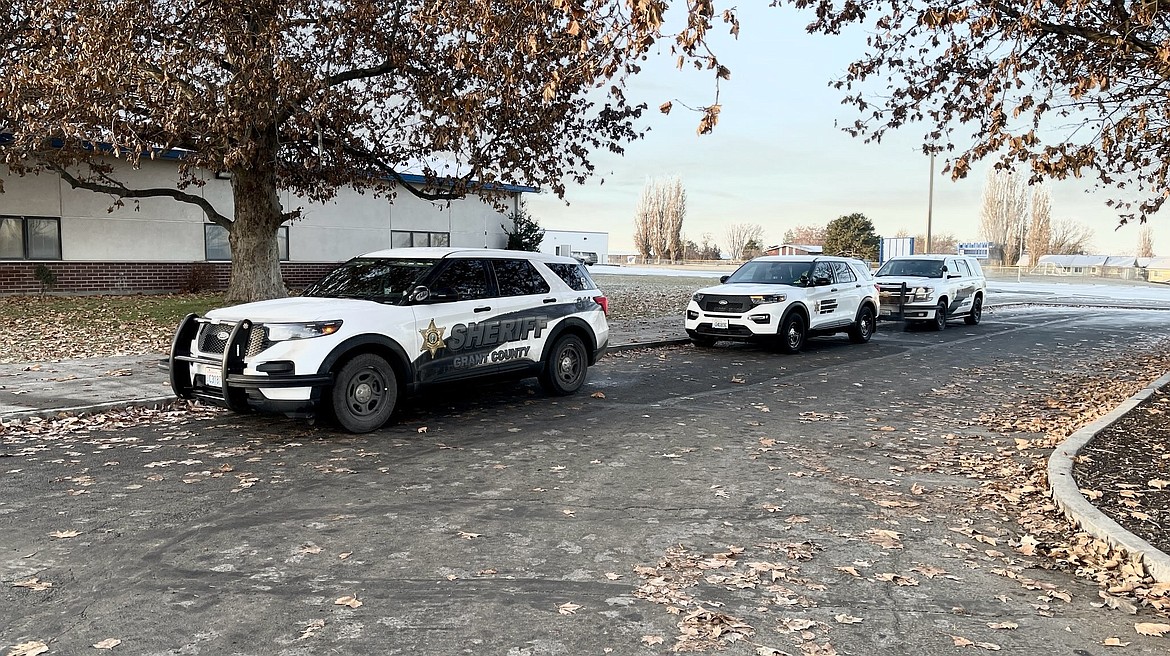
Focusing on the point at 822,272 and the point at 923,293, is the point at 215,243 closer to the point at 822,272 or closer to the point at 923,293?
the point at 822,272

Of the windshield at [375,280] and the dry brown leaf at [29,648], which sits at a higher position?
the windshield at [375,280]

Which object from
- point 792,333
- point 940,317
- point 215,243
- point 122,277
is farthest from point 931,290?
point 122,277

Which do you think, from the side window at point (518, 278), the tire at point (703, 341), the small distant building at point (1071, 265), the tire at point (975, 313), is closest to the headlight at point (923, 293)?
the tire at point (975, 313)

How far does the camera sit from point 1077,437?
7.84 meters

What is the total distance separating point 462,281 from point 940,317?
15335 mm

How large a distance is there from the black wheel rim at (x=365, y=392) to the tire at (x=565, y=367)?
7.89ft

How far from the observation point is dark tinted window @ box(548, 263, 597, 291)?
423 inches

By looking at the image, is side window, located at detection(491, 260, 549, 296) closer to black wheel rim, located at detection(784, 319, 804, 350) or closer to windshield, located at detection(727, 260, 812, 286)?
black wheel rim, located at detection(784, 319, 804, 350)

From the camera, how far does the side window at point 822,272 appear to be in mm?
16609

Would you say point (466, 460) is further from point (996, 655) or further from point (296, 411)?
point (996, 655)

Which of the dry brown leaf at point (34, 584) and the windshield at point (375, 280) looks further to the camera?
the windshield at point (375, 280)

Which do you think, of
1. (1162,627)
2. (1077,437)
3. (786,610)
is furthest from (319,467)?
(1077,437)

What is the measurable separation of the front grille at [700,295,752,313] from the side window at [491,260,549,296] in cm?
613

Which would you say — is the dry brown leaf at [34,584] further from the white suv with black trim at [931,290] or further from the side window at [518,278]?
the white suv with black trim at [931,290]
